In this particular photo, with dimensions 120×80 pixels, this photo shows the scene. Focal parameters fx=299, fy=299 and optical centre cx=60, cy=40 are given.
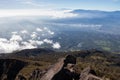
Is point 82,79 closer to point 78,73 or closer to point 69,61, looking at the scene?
point 78,73

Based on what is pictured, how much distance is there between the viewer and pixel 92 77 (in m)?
103

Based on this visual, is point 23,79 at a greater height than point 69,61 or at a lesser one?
lesser

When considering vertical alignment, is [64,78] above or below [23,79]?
above

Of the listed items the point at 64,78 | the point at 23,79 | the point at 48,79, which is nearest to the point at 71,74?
the point at 64,78

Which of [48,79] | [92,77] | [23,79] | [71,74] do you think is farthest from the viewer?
[23,79]

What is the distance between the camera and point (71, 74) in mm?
117375

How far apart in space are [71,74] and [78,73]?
16.2 feet

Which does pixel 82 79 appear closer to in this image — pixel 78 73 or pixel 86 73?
pixel 86 73

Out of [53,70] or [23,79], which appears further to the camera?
[23,79]

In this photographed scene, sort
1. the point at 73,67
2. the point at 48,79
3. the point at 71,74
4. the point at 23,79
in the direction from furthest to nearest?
1. the point at 23,79
2. the point at 73,67
3. the point at 71,74
4. the point at 48,79

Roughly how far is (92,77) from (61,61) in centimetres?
2187

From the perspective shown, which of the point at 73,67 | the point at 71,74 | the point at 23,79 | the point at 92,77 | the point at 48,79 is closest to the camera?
the point at 92,77

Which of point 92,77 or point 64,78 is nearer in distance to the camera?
point 92,77

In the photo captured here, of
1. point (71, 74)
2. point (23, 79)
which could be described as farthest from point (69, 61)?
point (23, 79)
